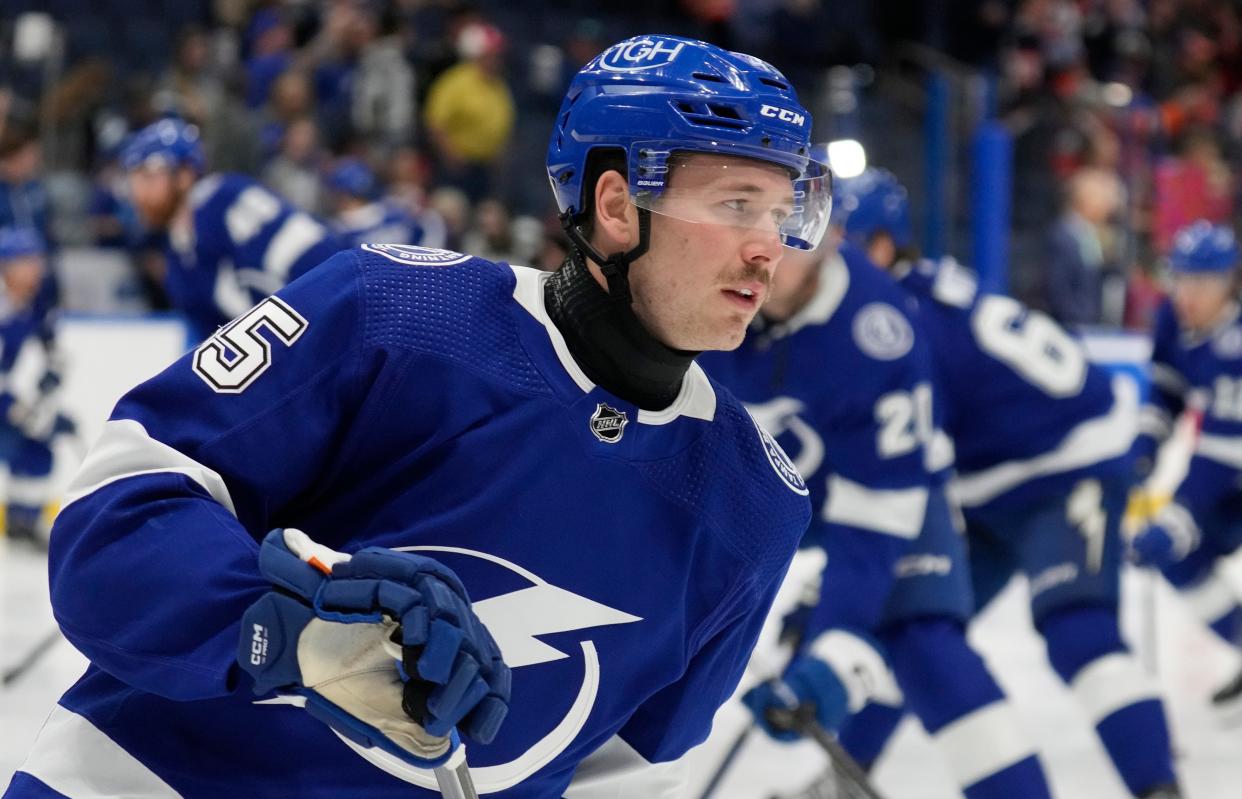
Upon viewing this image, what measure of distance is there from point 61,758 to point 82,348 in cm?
512

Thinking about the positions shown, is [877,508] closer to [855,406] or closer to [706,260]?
[855,406]

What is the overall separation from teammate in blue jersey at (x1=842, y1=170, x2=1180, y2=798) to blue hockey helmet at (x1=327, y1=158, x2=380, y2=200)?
11.0 ft

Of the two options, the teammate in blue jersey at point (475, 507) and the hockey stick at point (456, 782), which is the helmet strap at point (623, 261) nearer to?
the teammate in blue jersey at point (475, 507)

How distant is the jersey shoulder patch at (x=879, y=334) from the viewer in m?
2.72

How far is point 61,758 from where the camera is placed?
1244 mm

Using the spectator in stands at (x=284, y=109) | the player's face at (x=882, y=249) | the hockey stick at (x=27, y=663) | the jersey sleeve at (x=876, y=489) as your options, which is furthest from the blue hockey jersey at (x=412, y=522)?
the spectator in stands at (x=284, y=109)

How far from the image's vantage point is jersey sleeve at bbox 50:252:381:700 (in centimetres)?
111

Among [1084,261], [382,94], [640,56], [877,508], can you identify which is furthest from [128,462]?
[1084,261]

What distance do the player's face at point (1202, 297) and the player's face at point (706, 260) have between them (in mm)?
3518

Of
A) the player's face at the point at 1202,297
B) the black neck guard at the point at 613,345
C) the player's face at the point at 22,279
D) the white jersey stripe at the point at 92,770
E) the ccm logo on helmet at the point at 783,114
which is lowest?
the player's face at the point at 22,279

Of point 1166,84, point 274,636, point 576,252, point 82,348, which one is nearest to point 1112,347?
point 1166,84

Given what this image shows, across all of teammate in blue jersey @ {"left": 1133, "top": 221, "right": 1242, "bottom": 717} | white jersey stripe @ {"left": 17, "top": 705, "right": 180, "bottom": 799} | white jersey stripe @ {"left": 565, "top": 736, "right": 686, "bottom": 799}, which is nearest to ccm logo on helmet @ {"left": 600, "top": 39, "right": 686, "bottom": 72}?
white jersey stripe @ {"left": 565, "top": 736, "right": 686, "bottom": 799}

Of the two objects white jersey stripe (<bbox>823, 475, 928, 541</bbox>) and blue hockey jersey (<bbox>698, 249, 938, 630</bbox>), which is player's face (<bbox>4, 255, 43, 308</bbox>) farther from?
white jersey stripe (<bbox>823, 475, 928, 541</bbox>)

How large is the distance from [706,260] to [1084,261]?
5947 millimetres
